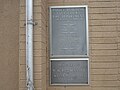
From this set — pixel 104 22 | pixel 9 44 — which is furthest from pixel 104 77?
pixel 9 44

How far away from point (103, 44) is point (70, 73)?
2.82 ft

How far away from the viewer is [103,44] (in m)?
4.41

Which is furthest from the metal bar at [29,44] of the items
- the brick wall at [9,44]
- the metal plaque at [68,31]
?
the metal plaque at [68,31]

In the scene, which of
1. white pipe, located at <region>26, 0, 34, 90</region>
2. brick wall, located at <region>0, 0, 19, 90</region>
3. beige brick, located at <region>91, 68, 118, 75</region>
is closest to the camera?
white pipe, located at <region>26, 0, 34, 90</region>

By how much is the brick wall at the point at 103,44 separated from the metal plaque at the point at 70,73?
98 millimetres

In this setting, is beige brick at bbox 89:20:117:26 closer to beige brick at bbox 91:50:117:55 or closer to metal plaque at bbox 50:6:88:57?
metal plaque at bbox 50:6:88:57

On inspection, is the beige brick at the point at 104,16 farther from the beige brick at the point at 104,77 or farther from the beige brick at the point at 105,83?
the beige brick at the point at 105,83

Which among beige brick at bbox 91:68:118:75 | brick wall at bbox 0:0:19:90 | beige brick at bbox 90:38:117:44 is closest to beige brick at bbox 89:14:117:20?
beige brick at bbox 90:38:117:44

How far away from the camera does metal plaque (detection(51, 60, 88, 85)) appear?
14.4ft

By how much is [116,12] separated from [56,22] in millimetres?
1201

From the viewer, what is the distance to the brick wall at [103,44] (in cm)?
436

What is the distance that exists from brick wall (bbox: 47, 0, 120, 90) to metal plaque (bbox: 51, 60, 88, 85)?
0.10 meters

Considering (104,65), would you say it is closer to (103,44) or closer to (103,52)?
(103,52)

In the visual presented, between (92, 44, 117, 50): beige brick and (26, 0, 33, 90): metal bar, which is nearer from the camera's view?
(26, 0, 33, 90): metal bar
